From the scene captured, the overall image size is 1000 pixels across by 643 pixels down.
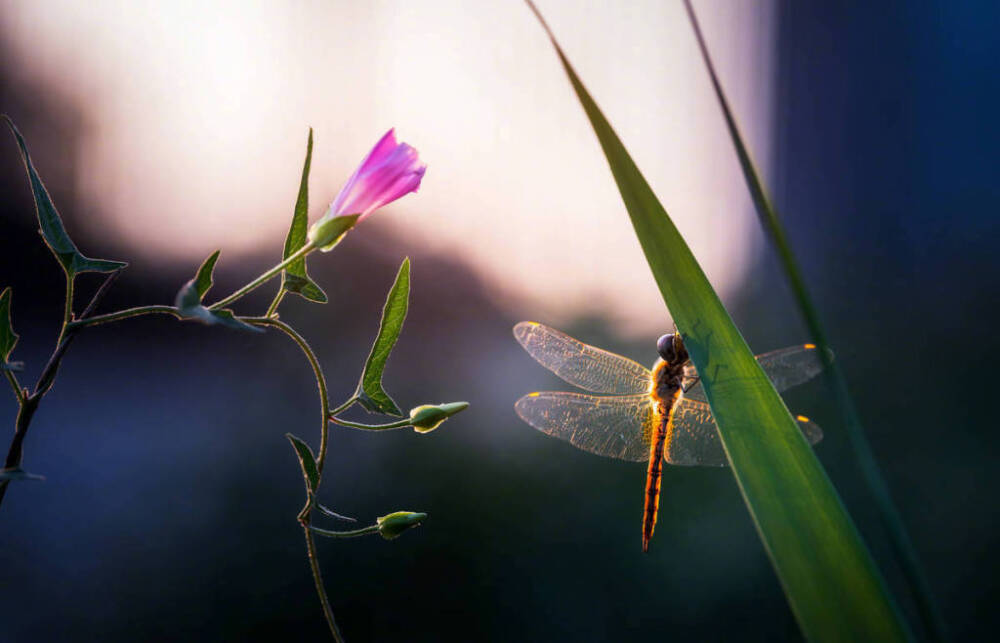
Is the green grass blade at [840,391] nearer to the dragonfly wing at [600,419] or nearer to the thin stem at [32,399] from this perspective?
the thin stem at [32,399]

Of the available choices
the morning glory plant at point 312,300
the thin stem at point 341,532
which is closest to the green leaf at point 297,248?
the morning glory plant at point 312,300

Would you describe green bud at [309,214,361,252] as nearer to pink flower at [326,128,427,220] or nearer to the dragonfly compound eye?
pink flower at [326,128,427,220]

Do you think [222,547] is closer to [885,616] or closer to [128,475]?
[128,475]

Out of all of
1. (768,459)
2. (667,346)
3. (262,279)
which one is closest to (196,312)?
(262,279)

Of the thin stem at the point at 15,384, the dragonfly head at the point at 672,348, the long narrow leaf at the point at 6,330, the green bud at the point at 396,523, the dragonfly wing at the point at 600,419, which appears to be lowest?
the dragonfly wing at the point at 600,419

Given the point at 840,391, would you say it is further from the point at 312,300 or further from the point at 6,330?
the point at 6,330

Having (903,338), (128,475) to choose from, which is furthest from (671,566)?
(128,475)
